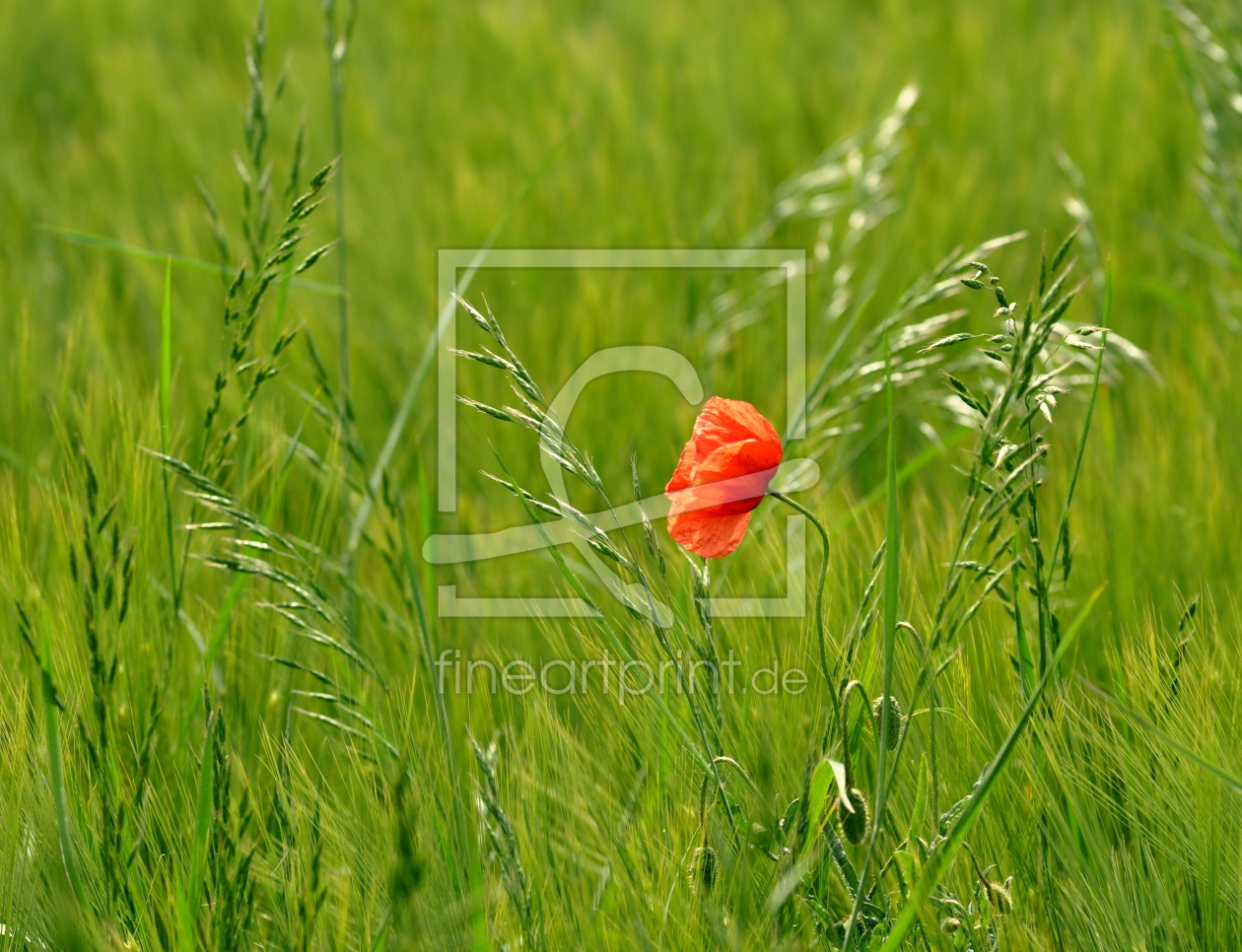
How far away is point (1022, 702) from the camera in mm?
657

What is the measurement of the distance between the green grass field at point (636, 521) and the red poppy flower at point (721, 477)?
0.03 m

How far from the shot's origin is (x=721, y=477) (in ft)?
1.91

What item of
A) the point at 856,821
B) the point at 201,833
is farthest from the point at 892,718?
the point at 201,833

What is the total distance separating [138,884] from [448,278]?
965 mm

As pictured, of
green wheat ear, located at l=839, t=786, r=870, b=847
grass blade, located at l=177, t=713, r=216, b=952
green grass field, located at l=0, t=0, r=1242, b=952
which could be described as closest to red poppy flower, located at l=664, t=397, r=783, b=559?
green grass field, located at l=0, t=0, r=1242, b=952

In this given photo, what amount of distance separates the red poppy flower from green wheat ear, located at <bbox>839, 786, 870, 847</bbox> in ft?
0.45

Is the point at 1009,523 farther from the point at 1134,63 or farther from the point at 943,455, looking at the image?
the point at 1134,63

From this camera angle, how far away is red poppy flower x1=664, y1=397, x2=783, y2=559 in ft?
1.90

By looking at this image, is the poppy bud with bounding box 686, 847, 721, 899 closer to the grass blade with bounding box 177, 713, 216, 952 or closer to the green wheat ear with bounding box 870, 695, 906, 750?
the green wheat ear with bounding box 870, 695, 906, 750

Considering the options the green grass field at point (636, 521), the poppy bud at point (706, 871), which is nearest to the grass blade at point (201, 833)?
the green grass field at point (636, 521)

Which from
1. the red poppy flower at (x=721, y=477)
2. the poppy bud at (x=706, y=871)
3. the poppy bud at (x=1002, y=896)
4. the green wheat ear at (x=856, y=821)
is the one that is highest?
the red poppy flower at (x=721, y=477)

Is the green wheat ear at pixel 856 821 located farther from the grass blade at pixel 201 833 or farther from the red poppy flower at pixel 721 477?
the grass blade at pixel 201 833

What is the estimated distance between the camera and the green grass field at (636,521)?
1.85ft

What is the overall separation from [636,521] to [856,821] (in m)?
0.47
